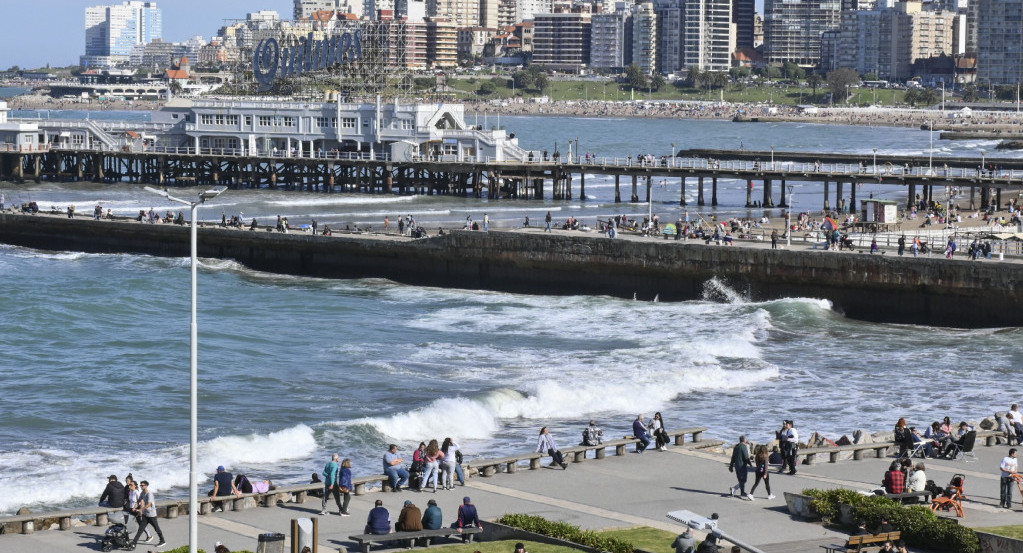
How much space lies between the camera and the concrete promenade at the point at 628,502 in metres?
24.0

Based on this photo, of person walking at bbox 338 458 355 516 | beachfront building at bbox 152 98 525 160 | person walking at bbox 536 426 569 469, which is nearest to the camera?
person walking at bbox 338 458 355 516

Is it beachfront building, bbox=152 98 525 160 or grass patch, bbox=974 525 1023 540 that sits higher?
beachfront building, bbox=152 98 525 160

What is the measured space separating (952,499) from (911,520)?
2.39m

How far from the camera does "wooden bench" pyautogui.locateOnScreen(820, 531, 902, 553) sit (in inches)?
891

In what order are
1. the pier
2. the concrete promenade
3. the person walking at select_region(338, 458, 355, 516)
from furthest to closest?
the pier < the person walking at select_region(338, 458, 355, 516) < the concrete promenade

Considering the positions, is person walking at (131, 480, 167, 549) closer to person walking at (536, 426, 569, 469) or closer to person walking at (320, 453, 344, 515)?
person walking at (320, 453, 344, 515)

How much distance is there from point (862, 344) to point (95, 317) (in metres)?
27.6

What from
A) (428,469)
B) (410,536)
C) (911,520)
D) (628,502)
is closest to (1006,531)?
(911,520)

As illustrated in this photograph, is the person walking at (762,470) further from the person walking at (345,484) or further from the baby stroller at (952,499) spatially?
the person walking at (345,484)

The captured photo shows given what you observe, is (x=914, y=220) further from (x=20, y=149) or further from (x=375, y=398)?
(x=20, y=149)

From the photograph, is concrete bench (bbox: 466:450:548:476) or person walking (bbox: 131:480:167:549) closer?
person walking (bbox: 131:480:167:549)

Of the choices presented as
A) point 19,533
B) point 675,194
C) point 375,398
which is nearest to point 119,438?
point 375,398

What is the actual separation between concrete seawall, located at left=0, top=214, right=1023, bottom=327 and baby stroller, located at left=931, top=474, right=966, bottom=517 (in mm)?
26812

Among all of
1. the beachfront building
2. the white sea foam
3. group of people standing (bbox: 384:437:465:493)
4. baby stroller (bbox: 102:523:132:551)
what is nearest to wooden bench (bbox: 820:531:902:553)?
group of people standing (bbox: 384:437:465:493)
